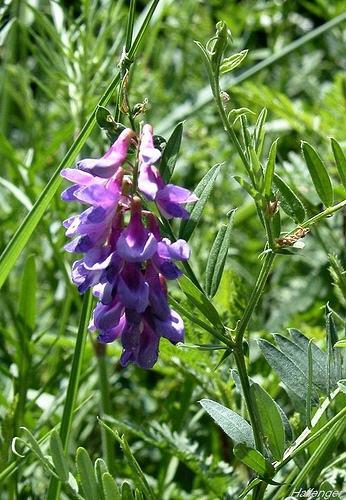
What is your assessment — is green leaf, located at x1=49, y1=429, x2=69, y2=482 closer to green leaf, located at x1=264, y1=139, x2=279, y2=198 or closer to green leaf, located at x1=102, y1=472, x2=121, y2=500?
green leaf, located at x1=102, y1=472, x2=121, y2=500

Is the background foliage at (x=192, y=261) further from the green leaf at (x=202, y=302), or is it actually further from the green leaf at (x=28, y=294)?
the green leaf at (x=202, y=302)

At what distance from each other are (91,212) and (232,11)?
1.49 metres

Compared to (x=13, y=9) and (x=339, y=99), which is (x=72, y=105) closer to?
(x=13, y=9)

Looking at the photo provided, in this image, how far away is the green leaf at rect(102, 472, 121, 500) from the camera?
748 mm

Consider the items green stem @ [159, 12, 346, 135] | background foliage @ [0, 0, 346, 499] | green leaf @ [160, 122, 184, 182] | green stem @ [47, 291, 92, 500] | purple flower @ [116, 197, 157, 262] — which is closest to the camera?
purple flower @ [116, 197, 157, 262]

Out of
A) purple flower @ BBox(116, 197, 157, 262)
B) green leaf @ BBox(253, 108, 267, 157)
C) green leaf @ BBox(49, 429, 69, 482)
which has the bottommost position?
green leaf @ BBox(49, 429, 69, 482)

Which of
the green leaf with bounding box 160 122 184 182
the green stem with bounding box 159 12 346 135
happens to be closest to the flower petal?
the green leaf with bounding box 160 122 184 182

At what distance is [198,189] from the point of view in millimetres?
802

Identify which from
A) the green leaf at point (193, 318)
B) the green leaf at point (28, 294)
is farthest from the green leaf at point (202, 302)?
the green leaf at point (28, 294)

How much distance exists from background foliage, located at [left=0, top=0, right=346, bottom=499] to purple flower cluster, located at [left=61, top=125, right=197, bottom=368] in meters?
0.10

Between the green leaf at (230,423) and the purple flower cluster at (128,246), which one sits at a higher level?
the purple flower cluster at (128,246)

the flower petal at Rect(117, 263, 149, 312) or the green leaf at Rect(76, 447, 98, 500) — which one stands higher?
the flower petal at Rect(117, 263, 149, 312)

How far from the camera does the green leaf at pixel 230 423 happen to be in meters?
0.77

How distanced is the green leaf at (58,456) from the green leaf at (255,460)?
0.46 feet
